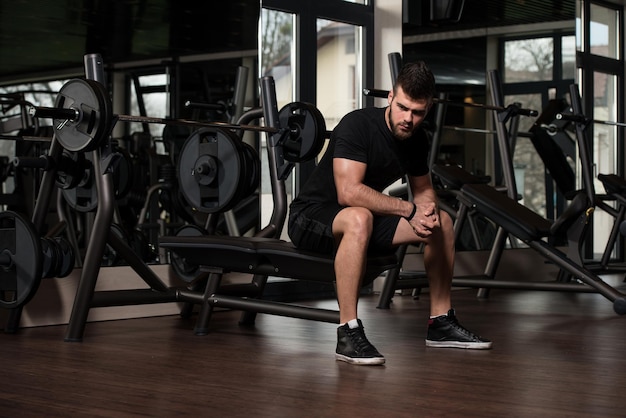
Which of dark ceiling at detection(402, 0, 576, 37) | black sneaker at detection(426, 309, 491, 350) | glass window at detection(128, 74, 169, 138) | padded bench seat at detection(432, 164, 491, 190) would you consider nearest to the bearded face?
black sneaker at detection(426, 309, 491, 350)

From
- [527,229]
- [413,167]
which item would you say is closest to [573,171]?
[527,229]

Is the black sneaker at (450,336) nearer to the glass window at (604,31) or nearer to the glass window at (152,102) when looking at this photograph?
the glass window at (152,102)

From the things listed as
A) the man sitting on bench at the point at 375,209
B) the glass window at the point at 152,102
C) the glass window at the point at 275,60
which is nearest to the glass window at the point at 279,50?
the glass window at the point at 275,60

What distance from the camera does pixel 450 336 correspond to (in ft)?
11.4

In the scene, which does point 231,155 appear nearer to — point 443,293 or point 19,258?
point 19,258

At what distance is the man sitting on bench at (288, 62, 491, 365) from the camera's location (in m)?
3.21

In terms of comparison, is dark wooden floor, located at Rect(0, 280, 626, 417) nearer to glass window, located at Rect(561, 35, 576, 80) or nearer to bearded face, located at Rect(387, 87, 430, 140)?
bearded face, located at Rect(387, 87, 430, 140)

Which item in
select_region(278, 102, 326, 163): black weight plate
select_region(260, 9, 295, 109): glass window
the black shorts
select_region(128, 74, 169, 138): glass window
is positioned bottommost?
the black shorts

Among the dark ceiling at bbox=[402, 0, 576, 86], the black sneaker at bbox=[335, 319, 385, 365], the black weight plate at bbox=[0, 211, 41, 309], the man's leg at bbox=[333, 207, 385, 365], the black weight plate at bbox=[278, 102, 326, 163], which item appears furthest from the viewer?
the dark ceiling at bbox=[402, 0, 576, 86]

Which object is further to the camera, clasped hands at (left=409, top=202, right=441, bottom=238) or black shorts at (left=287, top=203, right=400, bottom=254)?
black shorts at (left=287, top=203, right=400, bottom=254)

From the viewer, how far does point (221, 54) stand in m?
5.09

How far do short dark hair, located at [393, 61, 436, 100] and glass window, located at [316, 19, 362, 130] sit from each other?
7.83ft

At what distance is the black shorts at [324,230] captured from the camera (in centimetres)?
338

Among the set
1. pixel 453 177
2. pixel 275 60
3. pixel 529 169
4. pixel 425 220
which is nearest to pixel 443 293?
pixel 425 220
